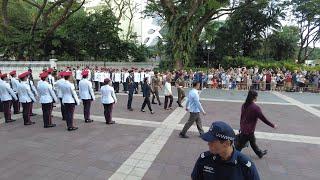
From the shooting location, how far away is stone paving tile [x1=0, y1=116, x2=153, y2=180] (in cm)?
650

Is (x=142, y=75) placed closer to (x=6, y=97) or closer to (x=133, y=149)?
(x=6, y=97)

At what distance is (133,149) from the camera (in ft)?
26.4

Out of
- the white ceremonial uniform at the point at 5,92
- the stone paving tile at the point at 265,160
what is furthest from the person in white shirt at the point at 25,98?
the stone paving tile at the point at 265,160

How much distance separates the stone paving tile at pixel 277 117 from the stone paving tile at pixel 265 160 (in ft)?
5.88

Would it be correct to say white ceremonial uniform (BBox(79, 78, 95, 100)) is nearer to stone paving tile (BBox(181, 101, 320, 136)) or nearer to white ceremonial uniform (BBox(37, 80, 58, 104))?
white ceremonial uniform (BBox(37, 80, 58, 104))

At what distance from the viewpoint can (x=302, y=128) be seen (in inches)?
427

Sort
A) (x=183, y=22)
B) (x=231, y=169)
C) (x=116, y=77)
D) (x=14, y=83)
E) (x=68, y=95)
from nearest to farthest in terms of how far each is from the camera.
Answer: (x=231, y=169)
(x=68, y=95)
(x=14, y=83)
(x=116, y=77)
(x=183, y=22)

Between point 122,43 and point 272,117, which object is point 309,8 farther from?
point 272,117

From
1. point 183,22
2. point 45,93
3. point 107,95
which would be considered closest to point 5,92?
point 45,93

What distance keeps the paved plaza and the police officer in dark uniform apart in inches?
139

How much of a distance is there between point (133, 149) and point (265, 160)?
3009mm

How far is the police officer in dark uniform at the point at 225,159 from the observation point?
2826 millimetres

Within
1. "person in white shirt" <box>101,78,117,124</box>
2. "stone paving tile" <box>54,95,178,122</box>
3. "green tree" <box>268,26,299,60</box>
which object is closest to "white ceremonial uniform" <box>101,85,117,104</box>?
"person in white shirt" <box>101,78,117,124</box>

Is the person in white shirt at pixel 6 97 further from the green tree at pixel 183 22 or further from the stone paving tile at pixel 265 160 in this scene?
the green tree at pixel 183 22
